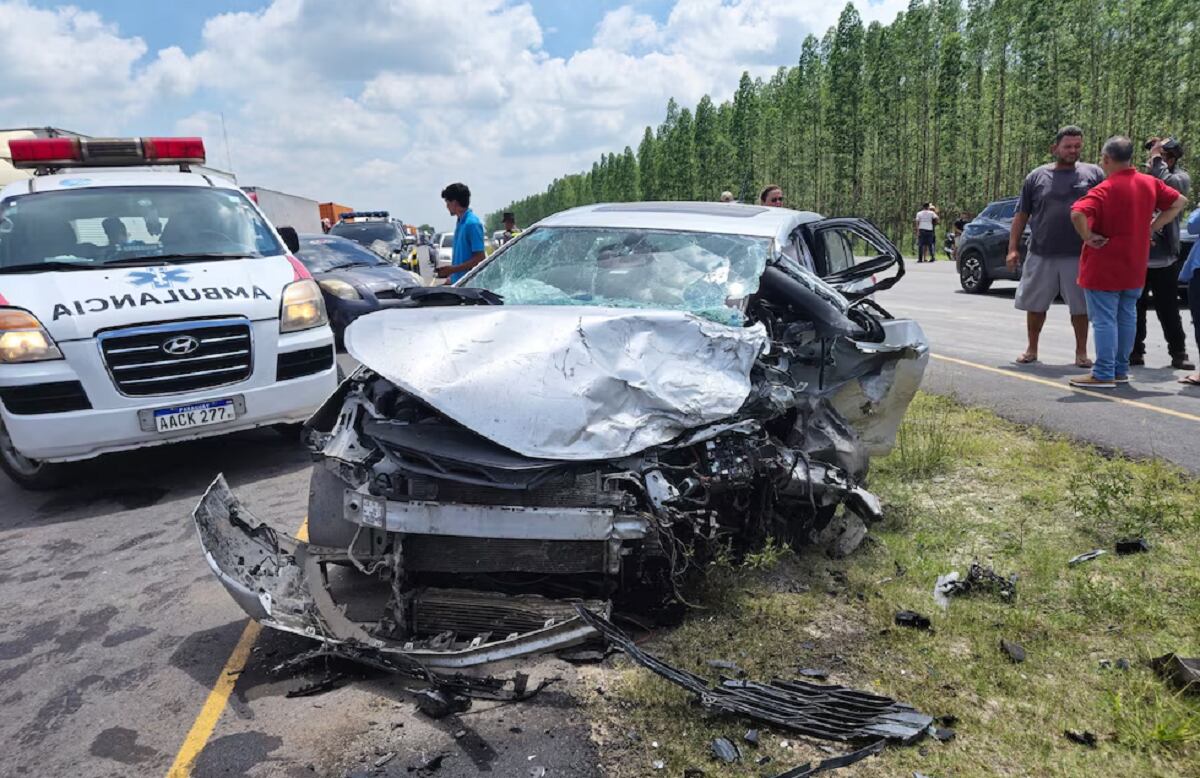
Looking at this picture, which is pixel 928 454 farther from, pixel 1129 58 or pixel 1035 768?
pixel 1129 58

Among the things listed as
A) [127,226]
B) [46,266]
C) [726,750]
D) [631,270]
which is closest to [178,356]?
[46,266]

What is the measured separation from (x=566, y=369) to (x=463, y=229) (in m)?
4.87

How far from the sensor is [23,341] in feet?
15.1

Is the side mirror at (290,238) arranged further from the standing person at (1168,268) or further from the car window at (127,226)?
the standing person at (1168,268)

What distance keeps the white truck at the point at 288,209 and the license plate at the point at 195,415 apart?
14.2m

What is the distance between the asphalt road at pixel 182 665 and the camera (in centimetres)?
245

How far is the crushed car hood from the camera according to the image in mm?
2873

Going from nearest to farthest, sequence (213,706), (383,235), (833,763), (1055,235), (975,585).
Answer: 1. (833,763)
2. (213,706)
3. (975,585)
4. (1055,235)
5. (383,235)

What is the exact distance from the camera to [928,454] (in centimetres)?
504

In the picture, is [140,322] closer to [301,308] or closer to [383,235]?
[301,308]

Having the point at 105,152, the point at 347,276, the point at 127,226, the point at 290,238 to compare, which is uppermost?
the point at 105,152

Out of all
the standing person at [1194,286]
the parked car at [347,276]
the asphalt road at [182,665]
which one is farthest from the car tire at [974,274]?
the parked car at [347,276]

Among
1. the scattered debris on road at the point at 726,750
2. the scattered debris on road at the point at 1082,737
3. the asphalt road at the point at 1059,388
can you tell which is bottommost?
the scattered debris on road at the point at 1082,737

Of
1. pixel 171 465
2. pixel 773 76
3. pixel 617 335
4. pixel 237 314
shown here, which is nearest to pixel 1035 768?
pixel 617 335
